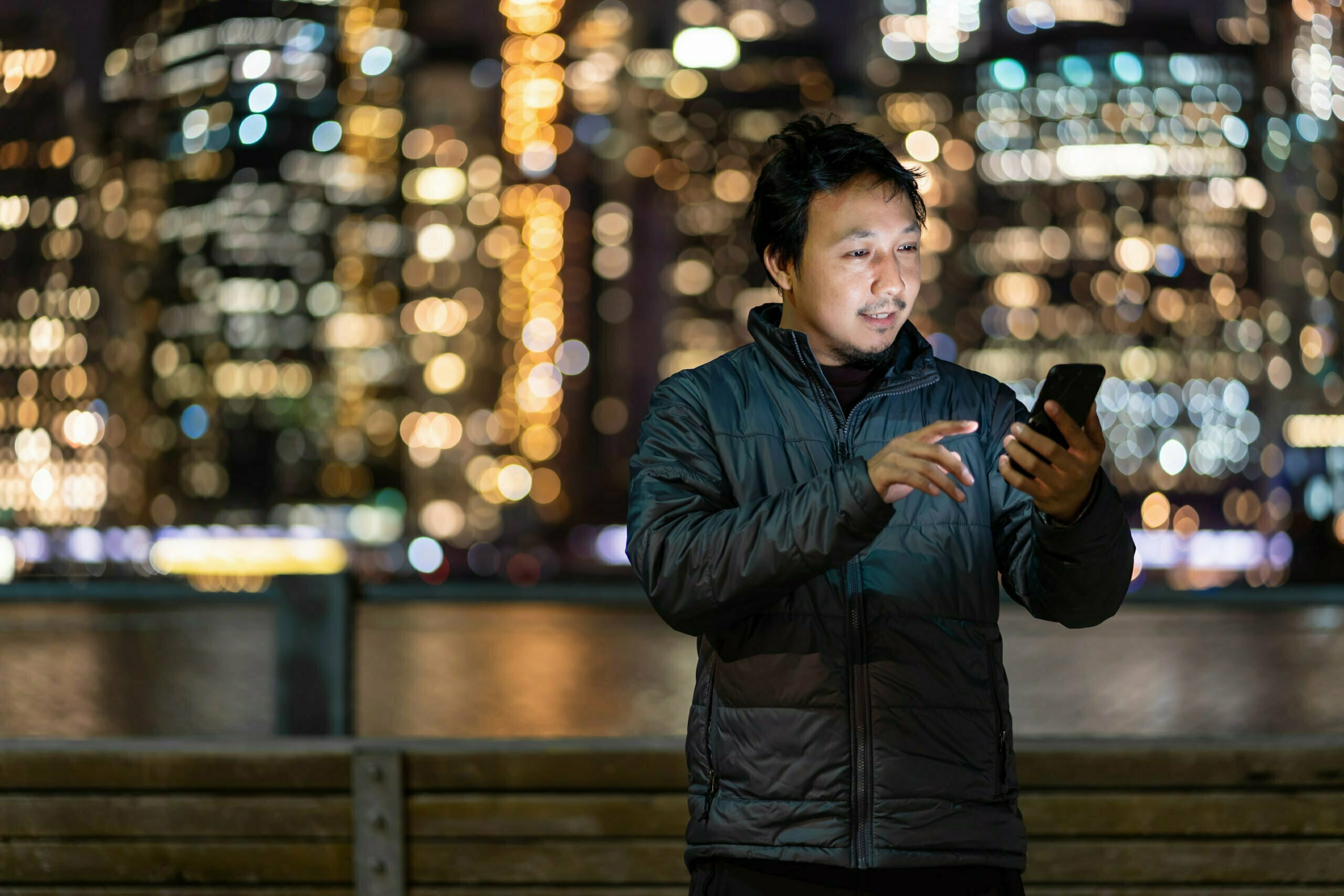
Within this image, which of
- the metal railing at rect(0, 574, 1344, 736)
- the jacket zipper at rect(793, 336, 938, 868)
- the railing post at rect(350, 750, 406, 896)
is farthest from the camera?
the metal railing at rect(0, 574, 1344, 736)

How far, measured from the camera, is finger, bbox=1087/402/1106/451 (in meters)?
1.97

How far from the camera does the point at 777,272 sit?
2.38 m

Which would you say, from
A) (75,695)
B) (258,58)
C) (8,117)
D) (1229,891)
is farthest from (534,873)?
(258,58)

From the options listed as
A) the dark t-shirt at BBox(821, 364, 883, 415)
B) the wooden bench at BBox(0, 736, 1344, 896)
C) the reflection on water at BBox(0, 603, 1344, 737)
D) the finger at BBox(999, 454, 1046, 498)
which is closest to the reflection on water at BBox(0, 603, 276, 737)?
the reflection on water at BBox(0, 603, 1344, 737)

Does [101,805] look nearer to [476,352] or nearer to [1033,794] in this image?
[1033,794]

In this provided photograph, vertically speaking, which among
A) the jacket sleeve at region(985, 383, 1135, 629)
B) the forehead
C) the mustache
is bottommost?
the jacket sleeve at region(985, 383, 1135, 629)

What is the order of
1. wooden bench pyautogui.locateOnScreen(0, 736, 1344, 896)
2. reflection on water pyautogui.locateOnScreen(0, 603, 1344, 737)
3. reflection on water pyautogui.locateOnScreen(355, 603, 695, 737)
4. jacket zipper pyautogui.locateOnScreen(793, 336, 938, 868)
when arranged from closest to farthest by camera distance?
jacket zipper pyautogui.locateOnScreen(793, 336, 938, 868), wooden bench pyautogui.locateOnScreen(0, 736, 1344, 896), reflection on water pyautogui.locateOnScreen(0, 603, 1344, 737), reflection on water pyautogui.locateOnScreen(355, 603, 695, 737)

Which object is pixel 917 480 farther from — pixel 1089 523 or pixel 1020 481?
pixel 1089 523

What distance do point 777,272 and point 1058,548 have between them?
64cm

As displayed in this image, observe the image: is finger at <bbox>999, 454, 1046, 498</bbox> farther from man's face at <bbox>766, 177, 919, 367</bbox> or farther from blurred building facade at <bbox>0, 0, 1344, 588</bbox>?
blurred building facade at <bbox>0, 0, 1344, 588</bbox>

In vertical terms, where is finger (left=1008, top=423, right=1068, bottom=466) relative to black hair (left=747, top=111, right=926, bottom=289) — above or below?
below

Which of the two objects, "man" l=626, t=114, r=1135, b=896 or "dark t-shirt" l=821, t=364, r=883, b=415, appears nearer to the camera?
"man" l=626, t=114, r=1135, b=896

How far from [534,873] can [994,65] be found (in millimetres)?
97886

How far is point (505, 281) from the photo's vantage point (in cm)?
12825
